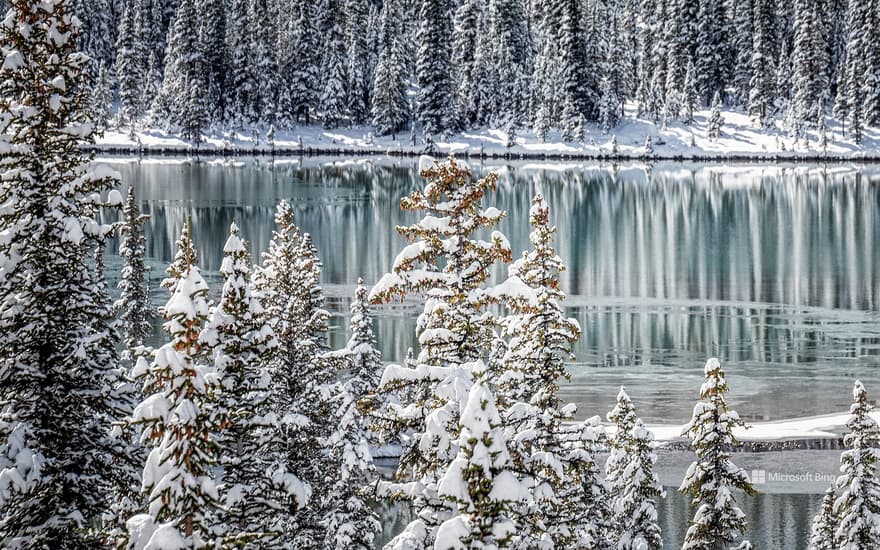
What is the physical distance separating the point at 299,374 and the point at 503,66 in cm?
14169

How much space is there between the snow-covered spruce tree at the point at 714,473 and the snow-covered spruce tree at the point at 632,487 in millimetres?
1849

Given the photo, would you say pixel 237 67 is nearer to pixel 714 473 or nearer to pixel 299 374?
pixel 299 374

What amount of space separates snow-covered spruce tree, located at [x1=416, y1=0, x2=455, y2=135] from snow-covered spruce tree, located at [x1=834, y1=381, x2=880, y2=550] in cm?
13877

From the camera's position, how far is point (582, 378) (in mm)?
47250

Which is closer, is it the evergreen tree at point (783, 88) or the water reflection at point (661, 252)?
the water reflection at point (661, 252)

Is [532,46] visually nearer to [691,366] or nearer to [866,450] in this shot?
[691,366]

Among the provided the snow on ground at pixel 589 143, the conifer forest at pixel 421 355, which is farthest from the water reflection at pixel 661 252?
the snow on ground at pixel 589 143

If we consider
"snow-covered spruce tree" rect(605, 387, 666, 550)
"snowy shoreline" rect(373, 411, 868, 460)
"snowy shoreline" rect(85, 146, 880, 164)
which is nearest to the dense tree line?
"snowy shoreline" rect(85, 146, 880, 164)

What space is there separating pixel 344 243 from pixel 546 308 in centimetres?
6933

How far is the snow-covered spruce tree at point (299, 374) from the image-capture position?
21.8 meters

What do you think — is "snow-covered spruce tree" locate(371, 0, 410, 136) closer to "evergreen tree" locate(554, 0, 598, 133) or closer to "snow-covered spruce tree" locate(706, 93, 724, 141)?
"evergreen tree" locate(554, 0, 598, 133)

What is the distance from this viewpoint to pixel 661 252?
86.4m

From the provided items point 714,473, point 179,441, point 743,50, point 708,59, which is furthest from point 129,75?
point 179,441

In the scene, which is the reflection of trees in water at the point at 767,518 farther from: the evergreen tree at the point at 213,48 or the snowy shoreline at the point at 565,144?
the evergreen tree at the point at 213,48
